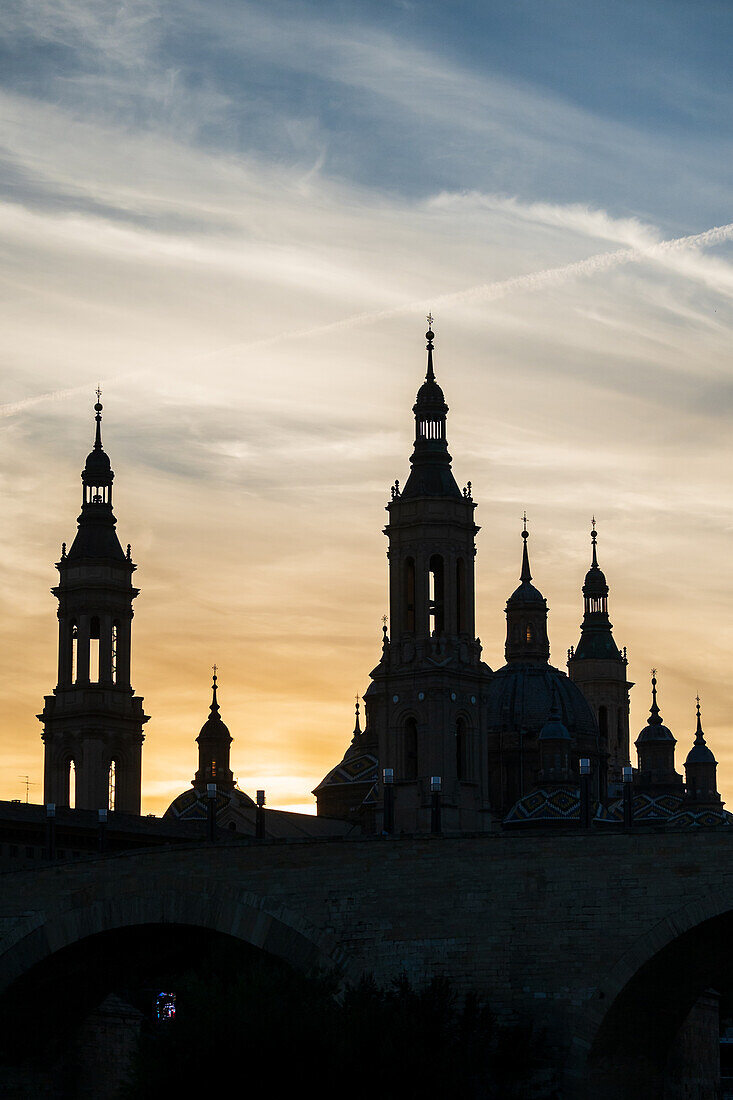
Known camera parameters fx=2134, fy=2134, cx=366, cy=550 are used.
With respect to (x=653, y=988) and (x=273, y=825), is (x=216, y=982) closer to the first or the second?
(x=653, y=988)

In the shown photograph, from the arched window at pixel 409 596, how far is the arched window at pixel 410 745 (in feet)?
16.3

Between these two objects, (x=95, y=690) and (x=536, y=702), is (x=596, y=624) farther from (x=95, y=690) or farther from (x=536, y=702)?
(x=95, y=690)

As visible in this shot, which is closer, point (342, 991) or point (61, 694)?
point (342, 991)

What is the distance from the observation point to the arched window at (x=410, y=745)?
109 m

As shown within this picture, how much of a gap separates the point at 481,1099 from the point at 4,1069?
64.8 feet

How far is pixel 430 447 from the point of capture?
367 feet

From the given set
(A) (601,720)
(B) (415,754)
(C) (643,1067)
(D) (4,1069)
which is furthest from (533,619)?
(C) (643,1067)

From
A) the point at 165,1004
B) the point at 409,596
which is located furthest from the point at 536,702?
the point at 165,1004

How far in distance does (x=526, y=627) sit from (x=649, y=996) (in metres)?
90.5

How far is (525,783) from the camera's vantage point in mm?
125688

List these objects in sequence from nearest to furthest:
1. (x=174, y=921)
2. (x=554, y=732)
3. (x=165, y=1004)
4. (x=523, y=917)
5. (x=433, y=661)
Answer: (x=523, y=917), (x=174, y=921), (x=165, y=1004), (x=433, y=661), (x=554, y=732)

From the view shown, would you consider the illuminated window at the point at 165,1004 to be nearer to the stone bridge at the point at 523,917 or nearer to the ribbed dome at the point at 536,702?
the stone bridge at the point at 523,917

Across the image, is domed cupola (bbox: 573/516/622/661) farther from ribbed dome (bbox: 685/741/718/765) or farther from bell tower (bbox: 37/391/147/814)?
bell tower (bbox: 37/391/147/814)

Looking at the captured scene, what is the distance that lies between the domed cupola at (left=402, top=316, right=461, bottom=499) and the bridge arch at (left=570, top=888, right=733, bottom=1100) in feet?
196
